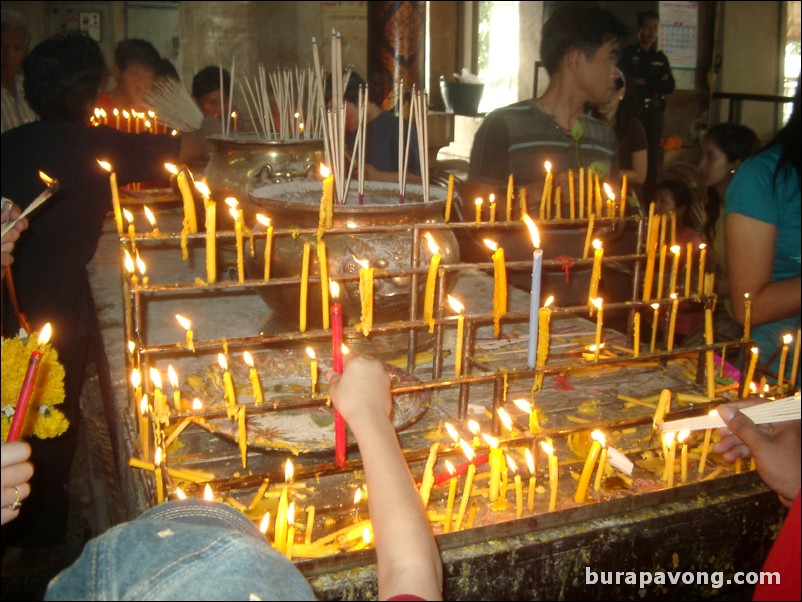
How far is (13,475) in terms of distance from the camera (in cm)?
101

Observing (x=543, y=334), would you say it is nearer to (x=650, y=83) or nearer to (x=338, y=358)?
(x=338, y=358)

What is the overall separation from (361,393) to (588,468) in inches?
19.8

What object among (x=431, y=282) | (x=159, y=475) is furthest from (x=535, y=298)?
(x=159, y=475)

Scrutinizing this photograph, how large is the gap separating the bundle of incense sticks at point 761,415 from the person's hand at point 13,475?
1.13 m

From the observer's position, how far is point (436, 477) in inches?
56.9

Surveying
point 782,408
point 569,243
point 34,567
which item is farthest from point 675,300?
point 34,567

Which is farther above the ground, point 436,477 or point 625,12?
point 625,12

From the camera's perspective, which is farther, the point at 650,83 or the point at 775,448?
the point at 650,83

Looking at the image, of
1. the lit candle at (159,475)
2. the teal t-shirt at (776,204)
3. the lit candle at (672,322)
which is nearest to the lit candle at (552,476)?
the lit candle at (672,322)

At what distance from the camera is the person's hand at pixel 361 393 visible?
1.19m

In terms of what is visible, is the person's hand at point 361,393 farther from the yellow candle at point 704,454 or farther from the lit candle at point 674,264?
the lit candle at point 674,264

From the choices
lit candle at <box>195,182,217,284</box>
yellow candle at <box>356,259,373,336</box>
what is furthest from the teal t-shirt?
lit candle at <box>195,182,217,284</box>

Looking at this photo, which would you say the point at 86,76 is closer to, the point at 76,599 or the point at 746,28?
the point at 76,599

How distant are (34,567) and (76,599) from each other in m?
2.60
